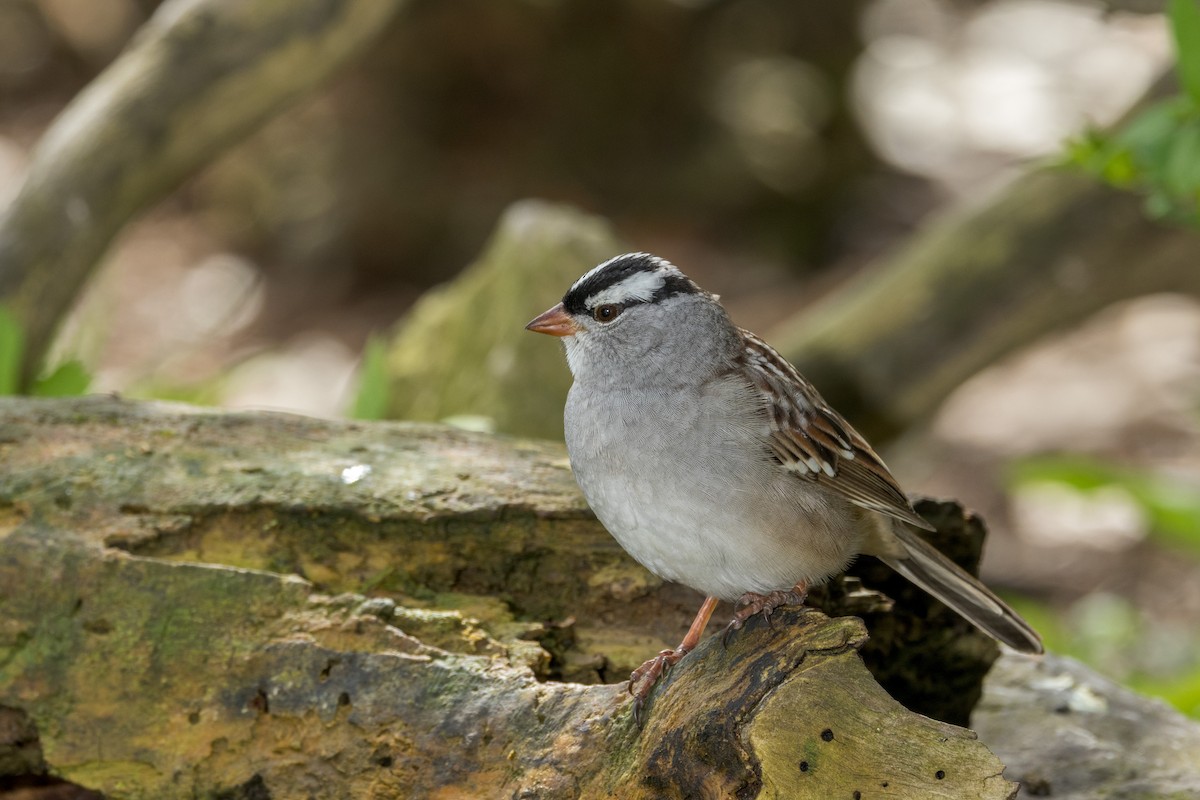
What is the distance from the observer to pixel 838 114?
9.77 meters

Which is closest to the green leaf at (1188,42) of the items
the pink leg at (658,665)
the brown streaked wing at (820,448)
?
the brown streaked wing at (820,448)

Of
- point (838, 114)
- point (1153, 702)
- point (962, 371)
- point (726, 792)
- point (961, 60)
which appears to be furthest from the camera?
point (961, 60)

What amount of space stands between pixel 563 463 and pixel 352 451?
23.7 inches

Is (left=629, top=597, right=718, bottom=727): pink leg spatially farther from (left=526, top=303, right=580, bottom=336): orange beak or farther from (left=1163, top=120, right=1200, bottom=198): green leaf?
(left=1163, top=120, right=1200, bottom=198): green leaf

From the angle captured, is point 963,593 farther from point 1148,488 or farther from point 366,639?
point 1148,488

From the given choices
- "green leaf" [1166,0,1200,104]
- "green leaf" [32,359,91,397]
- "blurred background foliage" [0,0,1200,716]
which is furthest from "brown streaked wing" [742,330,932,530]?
"blurred background foliage" [0,0,1200,716]

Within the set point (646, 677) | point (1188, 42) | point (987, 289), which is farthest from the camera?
point (987, 289)

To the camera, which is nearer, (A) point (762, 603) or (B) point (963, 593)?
(A) point (762, 603)

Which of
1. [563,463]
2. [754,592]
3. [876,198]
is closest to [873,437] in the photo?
[563,463]

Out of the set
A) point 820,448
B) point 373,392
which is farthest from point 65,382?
point 820,448

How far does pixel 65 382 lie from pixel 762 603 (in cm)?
315

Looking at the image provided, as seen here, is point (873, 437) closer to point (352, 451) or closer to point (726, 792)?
point (352, 451)

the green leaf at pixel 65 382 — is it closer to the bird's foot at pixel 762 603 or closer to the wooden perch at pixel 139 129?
the wooden perch at pixel 139 129

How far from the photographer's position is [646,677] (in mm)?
2777
